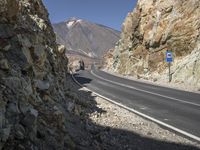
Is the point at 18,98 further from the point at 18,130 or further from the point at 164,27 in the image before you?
the point at 164,27

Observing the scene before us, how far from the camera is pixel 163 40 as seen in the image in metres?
38.9

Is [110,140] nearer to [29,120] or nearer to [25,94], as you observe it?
[25,94]

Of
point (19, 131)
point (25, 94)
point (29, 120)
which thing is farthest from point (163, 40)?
point (19, 131)

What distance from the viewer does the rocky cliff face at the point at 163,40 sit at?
32.3 meters

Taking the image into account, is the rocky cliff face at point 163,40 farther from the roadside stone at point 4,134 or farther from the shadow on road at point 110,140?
A: the roadside stone at point 4,134

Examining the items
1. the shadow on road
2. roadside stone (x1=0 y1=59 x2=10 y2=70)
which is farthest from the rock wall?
the shadow on road

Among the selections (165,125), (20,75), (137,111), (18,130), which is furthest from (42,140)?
(137,111)

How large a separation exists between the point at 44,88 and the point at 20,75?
152 centimetres

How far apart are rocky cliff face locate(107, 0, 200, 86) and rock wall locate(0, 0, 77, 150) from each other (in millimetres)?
21647

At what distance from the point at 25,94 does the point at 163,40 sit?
33.8 m

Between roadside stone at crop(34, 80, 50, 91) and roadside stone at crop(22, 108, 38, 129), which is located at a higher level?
roadside stone at crop(34, 80, 50, 91)

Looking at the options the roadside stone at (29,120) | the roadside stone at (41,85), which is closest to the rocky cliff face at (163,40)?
the roadside stone at (41,85)

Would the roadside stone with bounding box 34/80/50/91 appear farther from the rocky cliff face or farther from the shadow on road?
the rocky cliff face

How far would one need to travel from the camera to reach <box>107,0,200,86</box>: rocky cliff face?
32.3 metres
